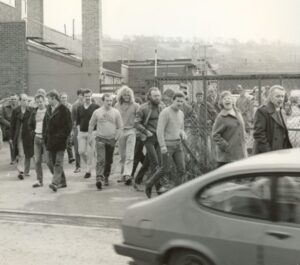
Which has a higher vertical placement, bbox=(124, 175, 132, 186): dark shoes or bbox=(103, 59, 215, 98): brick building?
bbox=(103, 59, 215, 98): brick building

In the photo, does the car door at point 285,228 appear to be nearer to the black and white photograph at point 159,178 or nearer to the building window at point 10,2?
the black and white photograph at point 159,178

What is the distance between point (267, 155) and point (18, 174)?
8734 millimetres

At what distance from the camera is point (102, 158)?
36.3ft

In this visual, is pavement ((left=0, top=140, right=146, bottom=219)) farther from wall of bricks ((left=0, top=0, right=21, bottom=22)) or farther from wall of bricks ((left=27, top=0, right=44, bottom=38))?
wall of bricks ((left=27, top=0, right=44, bottom=38))

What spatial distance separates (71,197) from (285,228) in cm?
638

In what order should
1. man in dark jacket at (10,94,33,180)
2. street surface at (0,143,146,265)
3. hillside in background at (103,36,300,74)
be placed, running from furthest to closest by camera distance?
hillside in background at (103,36,300,74), man in dark jacket at (10,94,33,180), street surface at (0,143,146,265)

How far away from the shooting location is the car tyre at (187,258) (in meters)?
4.70

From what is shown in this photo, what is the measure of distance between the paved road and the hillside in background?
1108 inches

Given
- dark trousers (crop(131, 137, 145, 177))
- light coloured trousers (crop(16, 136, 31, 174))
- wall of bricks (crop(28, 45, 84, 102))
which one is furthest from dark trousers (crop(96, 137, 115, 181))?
wall of bricks (crop(28, 45, 84, 102))

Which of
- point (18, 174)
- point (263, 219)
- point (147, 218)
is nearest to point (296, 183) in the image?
point (263, 219)

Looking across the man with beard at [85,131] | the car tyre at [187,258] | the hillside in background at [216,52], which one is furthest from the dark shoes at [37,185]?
the hillside in background at [216,52]

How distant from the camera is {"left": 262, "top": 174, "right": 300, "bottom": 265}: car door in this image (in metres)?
4.23

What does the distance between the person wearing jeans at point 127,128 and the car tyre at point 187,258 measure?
6.35 m

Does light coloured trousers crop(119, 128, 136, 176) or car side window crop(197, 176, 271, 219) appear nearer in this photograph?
car side window crop(197, 176, 271, 219)
